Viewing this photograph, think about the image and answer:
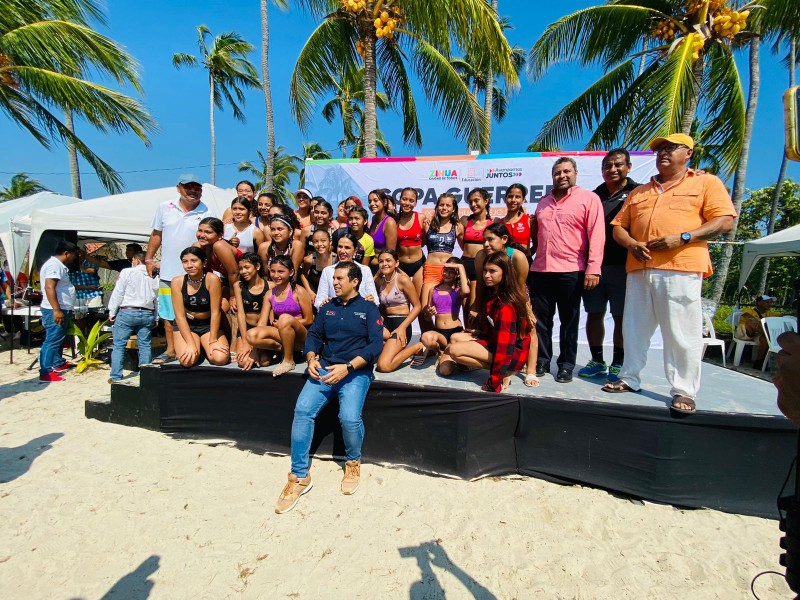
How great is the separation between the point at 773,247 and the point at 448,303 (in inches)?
362

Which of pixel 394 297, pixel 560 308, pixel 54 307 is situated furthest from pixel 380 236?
pixel 54 307

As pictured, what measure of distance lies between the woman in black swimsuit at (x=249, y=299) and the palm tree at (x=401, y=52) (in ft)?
15.3

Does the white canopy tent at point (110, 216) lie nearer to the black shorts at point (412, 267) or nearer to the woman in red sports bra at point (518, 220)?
the black shorts at point (412, 267)

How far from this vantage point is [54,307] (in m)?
5.79

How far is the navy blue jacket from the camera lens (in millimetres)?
3301

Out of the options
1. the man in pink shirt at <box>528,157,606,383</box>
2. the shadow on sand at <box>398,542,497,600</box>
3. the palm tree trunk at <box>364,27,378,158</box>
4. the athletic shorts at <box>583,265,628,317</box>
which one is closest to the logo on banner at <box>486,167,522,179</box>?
the man in pink shirt at <box>528,157,606,383</box>

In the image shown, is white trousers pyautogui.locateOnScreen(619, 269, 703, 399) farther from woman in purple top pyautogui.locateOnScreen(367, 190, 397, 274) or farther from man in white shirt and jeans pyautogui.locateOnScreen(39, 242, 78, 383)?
man in white shirt and jeans pyautogui.locateOnScreen(39, 242, 78, 383)

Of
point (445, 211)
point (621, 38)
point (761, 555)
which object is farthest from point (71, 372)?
point (621, 38)

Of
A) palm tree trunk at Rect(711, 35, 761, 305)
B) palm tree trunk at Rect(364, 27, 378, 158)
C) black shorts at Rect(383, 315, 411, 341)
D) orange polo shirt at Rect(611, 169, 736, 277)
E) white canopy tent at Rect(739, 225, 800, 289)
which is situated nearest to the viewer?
orange polo shirt at Rect(611, 169, 736, 277)

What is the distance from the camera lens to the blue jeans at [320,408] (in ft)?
10.4

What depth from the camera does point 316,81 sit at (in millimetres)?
9016

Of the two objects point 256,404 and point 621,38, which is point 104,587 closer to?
point 256,404

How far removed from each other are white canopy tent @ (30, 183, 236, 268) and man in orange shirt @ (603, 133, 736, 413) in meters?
7.75

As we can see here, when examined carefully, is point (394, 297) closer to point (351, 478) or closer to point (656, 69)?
point (351, 478)
